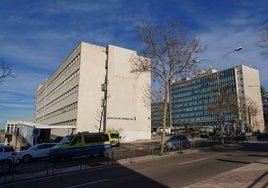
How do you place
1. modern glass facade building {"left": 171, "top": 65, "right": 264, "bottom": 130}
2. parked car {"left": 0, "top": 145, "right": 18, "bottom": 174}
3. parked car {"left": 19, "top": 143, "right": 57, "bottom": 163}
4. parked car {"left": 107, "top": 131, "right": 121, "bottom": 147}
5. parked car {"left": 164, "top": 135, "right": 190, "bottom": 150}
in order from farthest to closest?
modern glass facade building {"left": 171, "top": 65, "right": 264, "bottom": 130}, parked car {"left": 107, "top": 131, "right": 121, "bottom": 147}, parked car {"left": 164, "top": 135, "right": 190, "bottom": 150}, parked car {"left": 19, "top": 143, "right": 57, "bottom": 163}, parked car {"left": 0, "top": 145, "right": 18, "bottom": 174}

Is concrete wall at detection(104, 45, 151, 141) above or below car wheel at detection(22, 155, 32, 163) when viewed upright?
above

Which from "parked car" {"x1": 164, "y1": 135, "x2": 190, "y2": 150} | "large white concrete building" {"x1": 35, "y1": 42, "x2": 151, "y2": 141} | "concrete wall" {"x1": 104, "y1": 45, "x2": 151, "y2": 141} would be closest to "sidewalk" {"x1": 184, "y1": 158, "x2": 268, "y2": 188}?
"parked car" {"x1": 164, "y1": 135, "x2": 190, "y2": 150}

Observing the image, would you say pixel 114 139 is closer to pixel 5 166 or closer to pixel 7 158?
pixel 7 158

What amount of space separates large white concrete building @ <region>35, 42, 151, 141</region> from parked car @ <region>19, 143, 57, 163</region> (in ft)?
72.1

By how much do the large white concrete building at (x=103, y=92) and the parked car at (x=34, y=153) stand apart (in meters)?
22.0

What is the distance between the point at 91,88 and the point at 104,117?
21.9 ft

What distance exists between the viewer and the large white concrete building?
153 feet

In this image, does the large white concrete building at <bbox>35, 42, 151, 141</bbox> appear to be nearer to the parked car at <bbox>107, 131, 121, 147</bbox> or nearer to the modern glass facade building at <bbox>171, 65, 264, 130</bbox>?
the parked car at <bbox>107, 131, 121, 147</bbox>

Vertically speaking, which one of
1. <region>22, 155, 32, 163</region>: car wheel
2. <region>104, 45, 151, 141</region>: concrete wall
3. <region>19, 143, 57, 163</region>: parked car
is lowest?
<region>22, 155, 32, 163</region>: car wheel

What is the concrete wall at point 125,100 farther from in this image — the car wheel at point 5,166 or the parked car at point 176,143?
the car wheel at point 5,166

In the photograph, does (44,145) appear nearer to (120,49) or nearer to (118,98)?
(118,98)

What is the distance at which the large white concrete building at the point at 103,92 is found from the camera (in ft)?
153

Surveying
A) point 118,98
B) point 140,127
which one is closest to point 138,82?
point 118,98

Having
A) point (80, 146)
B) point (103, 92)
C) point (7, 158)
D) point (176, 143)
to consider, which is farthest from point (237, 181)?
point (103, 92)
